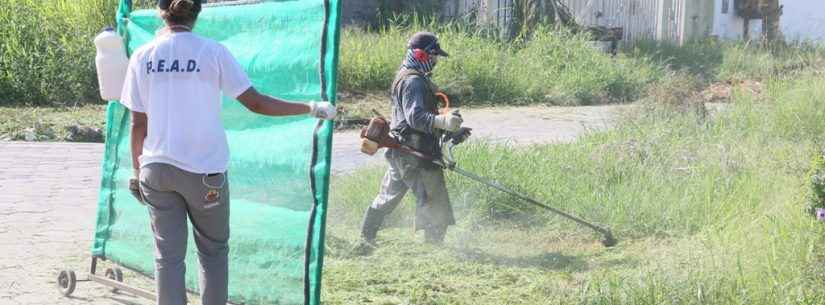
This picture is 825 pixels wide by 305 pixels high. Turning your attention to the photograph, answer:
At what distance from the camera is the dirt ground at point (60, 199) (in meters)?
6.36

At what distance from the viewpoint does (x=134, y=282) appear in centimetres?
647

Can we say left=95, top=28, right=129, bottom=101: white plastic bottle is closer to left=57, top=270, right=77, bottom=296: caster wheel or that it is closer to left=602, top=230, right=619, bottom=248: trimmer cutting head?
left=57, top=270, right=77, bottom=296: caster wheel

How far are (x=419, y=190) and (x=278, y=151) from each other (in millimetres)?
2008

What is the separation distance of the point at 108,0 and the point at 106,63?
12.4 meters

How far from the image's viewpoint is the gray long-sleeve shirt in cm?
680

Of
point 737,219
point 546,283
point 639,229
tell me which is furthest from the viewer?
point 639,229

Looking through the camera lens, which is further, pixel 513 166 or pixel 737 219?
pixel 513 166

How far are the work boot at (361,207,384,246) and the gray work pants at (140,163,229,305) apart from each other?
7.52 feet

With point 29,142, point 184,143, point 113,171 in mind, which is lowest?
point 29,142

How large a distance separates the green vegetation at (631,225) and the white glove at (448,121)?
2.60ft

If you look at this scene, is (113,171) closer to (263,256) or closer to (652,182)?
(263,256)

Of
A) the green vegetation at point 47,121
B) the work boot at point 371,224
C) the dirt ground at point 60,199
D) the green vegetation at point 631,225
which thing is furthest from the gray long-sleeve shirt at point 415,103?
the green vegetation at point 47,121

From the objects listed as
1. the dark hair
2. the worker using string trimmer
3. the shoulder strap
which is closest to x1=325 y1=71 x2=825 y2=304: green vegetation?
the worker using string trimmer

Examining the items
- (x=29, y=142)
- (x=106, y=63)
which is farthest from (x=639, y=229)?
(x=29, y=142)
